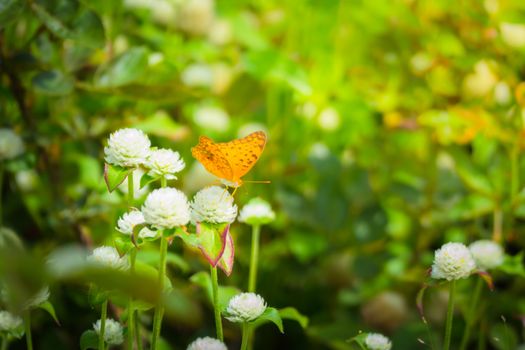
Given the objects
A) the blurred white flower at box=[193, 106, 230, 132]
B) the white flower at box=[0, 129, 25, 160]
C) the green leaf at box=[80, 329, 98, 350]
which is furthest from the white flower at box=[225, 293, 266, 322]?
the blurred white flower at box=[193, 106, 230, 132]

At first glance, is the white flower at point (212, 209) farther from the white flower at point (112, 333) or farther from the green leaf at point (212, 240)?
the white flower at point (112, 333)

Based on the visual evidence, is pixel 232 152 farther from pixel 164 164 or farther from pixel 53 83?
pixel 53 83

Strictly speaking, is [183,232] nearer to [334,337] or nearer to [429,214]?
[334,337]

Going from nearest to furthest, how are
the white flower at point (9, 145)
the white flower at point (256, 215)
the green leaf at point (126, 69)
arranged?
1. the white flower at point (256, 215)
2. the white flower at point (9, 145)
3. the green leaf at point (126, 69)

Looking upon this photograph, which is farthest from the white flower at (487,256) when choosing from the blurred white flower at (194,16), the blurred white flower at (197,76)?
the blurred white flower at (194,16)

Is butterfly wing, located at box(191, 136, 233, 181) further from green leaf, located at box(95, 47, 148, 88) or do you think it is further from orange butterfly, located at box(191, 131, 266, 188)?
green leaf, located at box(95, 47, 148, 88)

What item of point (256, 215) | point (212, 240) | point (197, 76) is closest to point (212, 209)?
point (212, 240)
